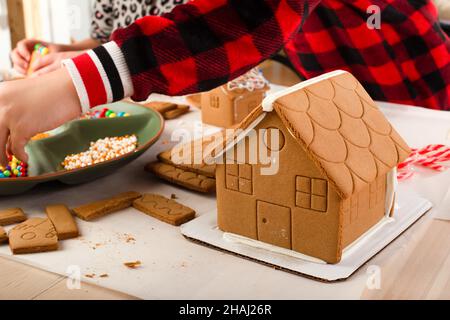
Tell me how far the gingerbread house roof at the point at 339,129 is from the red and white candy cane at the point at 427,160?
0.68 ft

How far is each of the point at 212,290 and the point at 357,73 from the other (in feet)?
2.88

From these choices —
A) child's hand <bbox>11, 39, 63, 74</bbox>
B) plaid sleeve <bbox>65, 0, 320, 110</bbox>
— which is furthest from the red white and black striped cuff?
child's hand <bbox>11, 39, 63, 74</bbox>

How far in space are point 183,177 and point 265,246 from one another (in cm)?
22

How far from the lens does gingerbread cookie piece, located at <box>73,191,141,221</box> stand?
765 mm

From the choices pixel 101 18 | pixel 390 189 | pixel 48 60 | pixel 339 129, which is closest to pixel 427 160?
pixel 390 189

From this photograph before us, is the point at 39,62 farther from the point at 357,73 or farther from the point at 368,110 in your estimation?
the point at 368,110

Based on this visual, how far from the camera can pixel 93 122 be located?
101cm

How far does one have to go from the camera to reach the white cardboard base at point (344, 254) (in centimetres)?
63

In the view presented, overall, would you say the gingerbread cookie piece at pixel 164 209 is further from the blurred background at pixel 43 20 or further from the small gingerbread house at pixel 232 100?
the blurred background at pixel 43 20

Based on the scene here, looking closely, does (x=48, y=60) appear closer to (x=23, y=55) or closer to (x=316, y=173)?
(x=23, y=55)

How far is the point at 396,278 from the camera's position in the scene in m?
0.62

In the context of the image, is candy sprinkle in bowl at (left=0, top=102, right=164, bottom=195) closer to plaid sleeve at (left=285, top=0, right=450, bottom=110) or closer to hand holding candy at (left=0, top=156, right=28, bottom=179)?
hand holding candy at (left=0, top=156, right=28, bottom=179)
